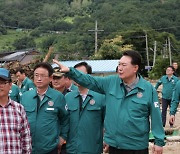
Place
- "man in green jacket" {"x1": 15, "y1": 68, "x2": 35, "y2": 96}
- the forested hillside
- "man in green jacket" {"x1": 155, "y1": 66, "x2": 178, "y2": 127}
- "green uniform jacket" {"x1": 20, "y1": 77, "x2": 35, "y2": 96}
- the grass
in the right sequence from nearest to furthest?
"green uniform jacket" {"x1": 20, "y1": 77, "x2": 35, "y2": 96} < "man in green jacket" {"x1": 15, "y1": 68, "x2": 35, "y2": 96} < "man in green jacket" {"x1": 155, "y1": 66, "x2": 178, "y2": 127} < the forested hillside < the grass

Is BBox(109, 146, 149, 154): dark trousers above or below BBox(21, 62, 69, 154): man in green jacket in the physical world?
below

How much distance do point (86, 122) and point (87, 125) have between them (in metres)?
0.04

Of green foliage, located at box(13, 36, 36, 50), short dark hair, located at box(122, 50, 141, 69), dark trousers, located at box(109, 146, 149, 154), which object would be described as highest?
green foliage, located at box(13, 36, 36, 50)

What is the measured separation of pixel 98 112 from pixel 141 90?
822 millimetres

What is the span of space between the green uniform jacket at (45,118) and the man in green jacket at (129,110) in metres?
0.56

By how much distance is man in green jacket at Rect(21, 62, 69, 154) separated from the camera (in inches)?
193

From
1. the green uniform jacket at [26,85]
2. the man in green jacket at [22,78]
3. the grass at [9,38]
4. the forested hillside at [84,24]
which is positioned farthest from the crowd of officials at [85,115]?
the grass at [9,38]

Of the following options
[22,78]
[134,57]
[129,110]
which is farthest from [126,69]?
[22,78]

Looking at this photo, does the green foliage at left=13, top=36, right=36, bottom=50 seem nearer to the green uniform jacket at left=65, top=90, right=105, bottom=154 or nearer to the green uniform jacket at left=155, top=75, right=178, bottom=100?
the green uniform jacket at left=155, top=75, right=178, bottom=100

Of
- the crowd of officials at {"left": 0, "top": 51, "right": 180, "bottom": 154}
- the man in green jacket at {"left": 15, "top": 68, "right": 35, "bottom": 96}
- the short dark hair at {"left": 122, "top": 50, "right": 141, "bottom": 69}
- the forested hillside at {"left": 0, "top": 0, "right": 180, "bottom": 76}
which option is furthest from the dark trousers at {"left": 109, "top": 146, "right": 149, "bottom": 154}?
the forested hillside at {"left": 0, "top": 0, "right": 180, "bottom": 76}

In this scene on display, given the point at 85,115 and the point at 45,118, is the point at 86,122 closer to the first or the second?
the point at 85,115

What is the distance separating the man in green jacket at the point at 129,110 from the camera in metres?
4.48

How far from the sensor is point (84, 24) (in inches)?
3027

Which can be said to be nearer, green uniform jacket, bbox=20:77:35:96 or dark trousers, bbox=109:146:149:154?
dark trousers, bbox=109:146:149:154
